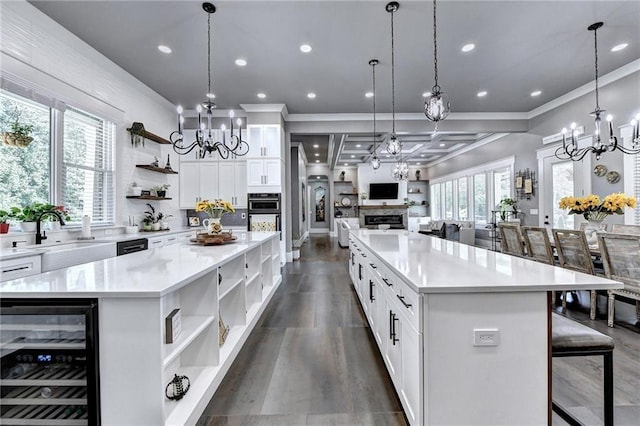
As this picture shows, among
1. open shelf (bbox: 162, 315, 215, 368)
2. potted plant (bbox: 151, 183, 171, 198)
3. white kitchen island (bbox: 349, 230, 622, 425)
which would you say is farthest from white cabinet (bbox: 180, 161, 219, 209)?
white kitchen island (bbox: 349, 230, 622, 425)

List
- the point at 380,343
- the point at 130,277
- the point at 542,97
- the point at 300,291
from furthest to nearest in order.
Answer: the point at 542,97, the point at 300,291, the point at 380,343, the point at 130,277

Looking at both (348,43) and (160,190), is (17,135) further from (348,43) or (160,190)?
(348,43)

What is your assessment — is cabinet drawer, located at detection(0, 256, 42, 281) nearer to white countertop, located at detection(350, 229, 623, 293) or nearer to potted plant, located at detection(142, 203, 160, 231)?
potted plant, located at detection(142, 203, 160, 231)

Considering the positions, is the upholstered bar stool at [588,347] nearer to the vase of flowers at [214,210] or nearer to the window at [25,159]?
the vase of flowers at [214,210]

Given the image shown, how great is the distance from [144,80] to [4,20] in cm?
194

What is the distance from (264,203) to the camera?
5660 mm

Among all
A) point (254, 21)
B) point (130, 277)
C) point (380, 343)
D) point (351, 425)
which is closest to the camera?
point (130, 277)

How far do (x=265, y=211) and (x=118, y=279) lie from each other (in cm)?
435

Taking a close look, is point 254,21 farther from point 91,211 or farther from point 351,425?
point 351,425

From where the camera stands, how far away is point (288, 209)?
19.9ft

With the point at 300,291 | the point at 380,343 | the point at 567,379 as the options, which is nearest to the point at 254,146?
the point at 300,291

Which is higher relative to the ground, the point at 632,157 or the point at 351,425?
the point at 632,157

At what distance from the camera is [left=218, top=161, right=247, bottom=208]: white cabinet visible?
5.88 m

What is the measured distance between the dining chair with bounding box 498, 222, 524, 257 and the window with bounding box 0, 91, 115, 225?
5.76m
